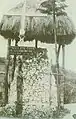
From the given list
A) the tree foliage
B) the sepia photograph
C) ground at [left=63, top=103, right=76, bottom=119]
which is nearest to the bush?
the sepia photograph

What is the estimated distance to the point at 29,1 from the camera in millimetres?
1311

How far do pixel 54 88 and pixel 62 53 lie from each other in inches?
6.9

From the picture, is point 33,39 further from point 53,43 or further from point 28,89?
point 28,89

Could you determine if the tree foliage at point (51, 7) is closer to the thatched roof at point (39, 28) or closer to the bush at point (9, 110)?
the thatched roof at point (39, 28)

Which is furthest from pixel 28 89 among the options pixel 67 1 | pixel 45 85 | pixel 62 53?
pixel 67 1

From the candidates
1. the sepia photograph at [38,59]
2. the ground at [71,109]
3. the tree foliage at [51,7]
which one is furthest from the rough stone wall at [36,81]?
the tree foliage at [51,7]

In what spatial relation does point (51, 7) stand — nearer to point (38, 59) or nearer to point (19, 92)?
point (38, 59)

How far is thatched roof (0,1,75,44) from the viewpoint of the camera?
1.29m

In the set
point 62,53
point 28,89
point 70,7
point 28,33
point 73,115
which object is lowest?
point 73,115

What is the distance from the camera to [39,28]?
129cm

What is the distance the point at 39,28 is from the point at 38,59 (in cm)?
16

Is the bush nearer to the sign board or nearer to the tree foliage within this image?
the sign board

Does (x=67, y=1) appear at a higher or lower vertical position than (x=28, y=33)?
higher

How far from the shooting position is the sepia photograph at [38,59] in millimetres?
1244
